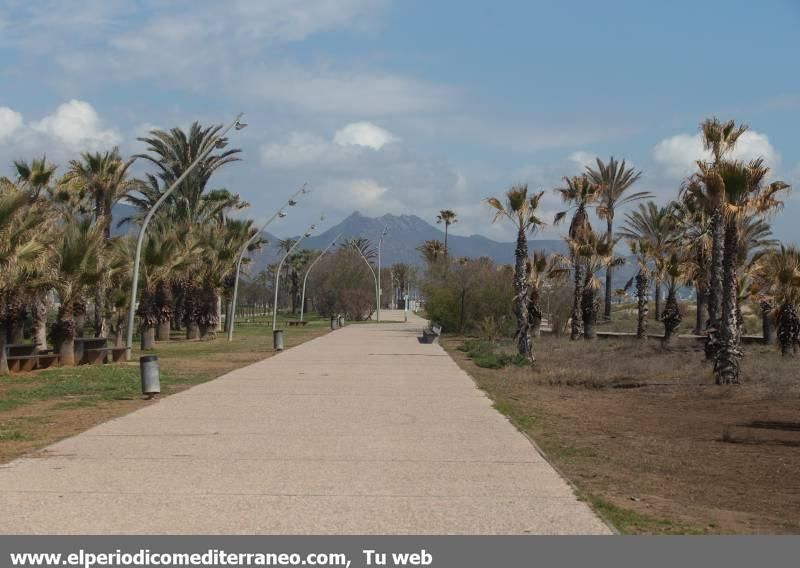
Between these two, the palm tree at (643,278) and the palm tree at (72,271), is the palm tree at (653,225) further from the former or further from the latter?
the palm tree at (72,271)

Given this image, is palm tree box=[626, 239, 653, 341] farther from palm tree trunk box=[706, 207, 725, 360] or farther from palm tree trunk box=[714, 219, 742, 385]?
palm tree trunk box=[714, 219, 742, 385]

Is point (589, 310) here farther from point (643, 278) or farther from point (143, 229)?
point (143, 229)

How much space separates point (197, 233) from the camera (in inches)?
1823

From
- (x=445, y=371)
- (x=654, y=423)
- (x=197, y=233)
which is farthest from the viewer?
(x=197, y=233)

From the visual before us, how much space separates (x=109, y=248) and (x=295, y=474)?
24727 mm

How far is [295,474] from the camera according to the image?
33.9 ft

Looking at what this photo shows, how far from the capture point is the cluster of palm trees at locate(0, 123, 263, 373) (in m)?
25.1

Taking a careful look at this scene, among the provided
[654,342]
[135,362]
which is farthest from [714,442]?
[654,342]

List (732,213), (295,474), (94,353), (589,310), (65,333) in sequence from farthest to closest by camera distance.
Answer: (589,310) → (94,353) → (65,333) → (732,213) → (295,474)

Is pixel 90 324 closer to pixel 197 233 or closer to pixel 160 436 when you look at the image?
pixel 197 233

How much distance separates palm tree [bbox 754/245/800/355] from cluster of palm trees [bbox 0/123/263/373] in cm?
1711

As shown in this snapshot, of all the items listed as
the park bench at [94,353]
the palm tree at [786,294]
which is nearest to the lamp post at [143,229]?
the park bench at [94,353]

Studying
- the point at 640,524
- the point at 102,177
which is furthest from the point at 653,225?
the point at 640,524
